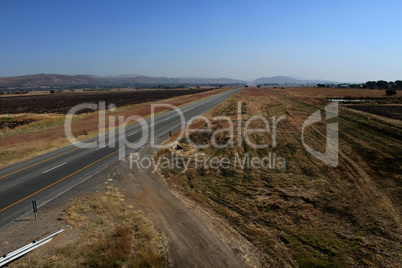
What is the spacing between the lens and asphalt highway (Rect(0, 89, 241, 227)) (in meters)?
13.1

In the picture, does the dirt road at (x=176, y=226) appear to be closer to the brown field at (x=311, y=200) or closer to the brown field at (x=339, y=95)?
the brown field at (x=311, y=200)

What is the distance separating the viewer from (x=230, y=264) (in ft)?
29.2

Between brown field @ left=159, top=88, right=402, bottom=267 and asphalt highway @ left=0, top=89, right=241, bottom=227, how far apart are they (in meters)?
5.20

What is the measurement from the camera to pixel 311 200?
13523 mm

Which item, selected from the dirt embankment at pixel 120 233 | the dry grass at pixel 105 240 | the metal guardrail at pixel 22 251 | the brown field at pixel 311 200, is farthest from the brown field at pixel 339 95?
the metal guardrail at pixel 22 251

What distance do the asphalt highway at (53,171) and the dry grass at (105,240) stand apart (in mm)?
2575

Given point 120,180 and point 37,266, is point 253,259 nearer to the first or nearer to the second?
point 37,266

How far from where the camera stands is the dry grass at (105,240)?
8.67 metres

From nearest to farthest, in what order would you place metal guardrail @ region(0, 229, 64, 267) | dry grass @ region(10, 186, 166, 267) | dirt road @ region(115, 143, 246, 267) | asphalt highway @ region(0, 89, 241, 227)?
1. metal guardrail @ region(0, 229, 64, 267)
2. dry grass @ region(10, 186, 166, 267)
3. dirt road @ region(115, 143, 246, 267)
4. asphalt highway @ region(0, 89, 241, 227)

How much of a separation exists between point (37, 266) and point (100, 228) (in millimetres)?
2742

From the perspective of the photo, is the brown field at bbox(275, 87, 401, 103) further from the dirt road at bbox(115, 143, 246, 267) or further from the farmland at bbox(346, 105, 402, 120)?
the dirt road at bbox(115, 143, 246, 267)

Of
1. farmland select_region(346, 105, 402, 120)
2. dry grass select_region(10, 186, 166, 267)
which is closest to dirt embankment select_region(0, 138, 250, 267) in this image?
dry grass select_region(10, 186, 166, 267)

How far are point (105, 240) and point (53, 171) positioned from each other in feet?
34.1

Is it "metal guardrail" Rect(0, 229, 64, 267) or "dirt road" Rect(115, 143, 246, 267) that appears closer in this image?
"metal guardrail" Rect(0, 229, 64, 267)
